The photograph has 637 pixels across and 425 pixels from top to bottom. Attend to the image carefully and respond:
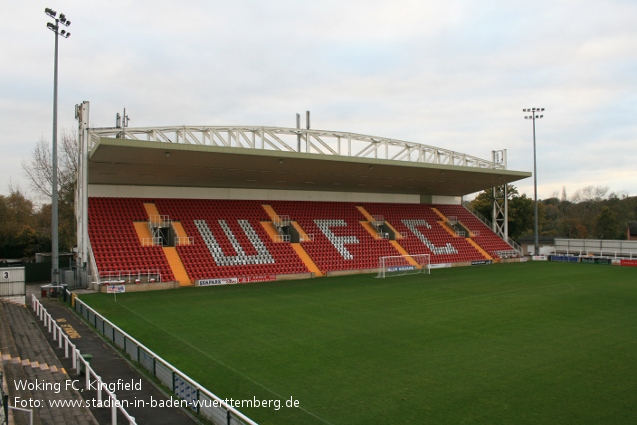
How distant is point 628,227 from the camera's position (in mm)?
58312

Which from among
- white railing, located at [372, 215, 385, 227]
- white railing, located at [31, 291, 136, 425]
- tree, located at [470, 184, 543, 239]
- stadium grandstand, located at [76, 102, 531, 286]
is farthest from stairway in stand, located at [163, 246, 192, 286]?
tree, located at [470, 184, 543, 239]

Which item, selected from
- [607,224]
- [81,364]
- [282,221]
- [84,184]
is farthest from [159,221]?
[607,224]

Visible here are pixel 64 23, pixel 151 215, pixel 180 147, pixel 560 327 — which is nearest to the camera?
pixel 560 327

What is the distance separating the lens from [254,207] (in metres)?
34.8

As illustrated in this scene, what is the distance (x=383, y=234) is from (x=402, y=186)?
5.29 m

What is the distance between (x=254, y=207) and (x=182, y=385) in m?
26.5

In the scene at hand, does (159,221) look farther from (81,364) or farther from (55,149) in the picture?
(81,364)

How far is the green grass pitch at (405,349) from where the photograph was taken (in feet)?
27.5

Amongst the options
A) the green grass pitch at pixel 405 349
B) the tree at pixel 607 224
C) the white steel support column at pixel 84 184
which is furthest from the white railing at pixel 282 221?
the tree at pixel 607 224

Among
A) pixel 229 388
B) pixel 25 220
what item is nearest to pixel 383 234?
pixel 229 388

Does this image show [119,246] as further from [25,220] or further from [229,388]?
[25,220]

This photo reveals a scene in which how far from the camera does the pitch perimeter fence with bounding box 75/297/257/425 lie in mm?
6921

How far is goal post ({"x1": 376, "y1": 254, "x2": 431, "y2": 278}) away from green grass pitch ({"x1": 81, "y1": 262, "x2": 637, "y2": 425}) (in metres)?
8.31

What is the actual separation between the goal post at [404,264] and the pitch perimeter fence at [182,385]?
20407mm
